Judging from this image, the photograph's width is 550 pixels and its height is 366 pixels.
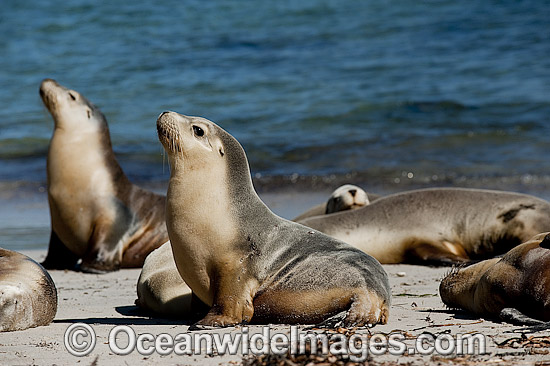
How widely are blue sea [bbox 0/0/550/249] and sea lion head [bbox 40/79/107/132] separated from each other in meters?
1.96

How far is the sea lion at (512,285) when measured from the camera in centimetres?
454

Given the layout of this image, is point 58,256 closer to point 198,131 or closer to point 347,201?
point 347,201

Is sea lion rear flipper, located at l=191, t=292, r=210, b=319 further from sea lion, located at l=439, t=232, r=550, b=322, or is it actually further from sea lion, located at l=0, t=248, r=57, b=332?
sea lion, located at l=439, t=232, r=550, b=322

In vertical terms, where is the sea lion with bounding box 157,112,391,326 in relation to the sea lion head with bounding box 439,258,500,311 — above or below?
above

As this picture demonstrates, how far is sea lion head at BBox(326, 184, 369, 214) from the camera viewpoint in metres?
9.06

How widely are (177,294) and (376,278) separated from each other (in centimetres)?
128

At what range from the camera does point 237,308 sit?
4.75 m

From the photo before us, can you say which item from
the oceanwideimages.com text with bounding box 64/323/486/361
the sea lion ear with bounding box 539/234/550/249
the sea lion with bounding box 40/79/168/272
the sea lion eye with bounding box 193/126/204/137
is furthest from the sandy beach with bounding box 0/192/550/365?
the sea lion with bounding box 40/79/168/272

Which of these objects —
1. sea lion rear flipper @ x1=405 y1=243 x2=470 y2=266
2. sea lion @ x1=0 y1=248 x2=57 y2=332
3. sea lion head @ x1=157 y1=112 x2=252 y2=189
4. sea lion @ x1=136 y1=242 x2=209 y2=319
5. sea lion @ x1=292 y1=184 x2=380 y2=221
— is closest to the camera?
sea lion @ x1=0 y1=248 x2=57 y2=332

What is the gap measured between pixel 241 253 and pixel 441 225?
3.88 meters

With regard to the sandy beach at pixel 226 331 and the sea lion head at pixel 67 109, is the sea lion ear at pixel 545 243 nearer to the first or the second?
the sandy beach at pixel 226 331

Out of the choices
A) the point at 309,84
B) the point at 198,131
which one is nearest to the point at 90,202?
the point at 198,131

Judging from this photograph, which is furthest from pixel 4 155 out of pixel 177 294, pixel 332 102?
pixel 177 294

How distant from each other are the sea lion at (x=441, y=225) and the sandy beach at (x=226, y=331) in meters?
1.25
